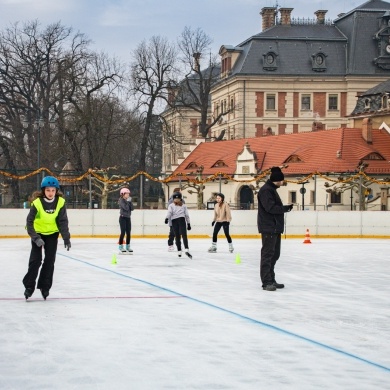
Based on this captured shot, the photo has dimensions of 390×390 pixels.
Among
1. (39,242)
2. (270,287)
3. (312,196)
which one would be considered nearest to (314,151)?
(312,196)

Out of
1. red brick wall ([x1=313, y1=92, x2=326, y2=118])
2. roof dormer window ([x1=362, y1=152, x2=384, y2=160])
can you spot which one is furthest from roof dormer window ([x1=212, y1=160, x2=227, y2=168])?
red brick wall ([x1=313, y1=92, x2=326, y2=118])

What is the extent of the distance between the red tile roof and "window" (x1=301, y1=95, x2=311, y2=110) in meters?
19.9

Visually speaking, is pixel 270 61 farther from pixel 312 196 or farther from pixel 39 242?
pixel 39 242

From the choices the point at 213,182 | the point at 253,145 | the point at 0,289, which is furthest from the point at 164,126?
the point at 0,289

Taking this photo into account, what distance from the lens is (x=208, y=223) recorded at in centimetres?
3338

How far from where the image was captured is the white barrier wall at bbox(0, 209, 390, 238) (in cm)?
3203

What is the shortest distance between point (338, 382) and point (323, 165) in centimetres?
5284

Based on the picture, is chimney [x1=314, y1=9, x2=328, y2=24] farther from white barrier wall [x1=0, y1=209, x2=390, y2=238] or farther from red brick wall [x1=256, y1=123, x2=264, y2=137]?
white barrier wall [x1=0, y1=209, x2=390, y2=238]

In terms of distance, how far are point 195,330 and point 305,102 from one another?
265 ft

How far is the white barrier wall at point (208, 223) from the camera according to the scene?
32.0m

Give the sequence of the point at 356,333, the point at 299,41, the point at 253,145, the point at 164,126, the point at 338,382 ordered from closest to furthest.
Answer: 1. the point at 338,382
2. the point at 356,333
3. the point at 164,126
4. the point at 253,145
5. the point at 299,41

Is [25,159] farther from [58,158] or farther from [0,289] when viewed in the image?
[0,289]

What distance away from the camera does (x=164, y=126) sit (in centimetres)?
6316

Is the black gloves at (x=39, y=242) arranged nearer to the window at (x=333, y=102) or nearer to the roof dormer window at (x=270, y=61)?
the window at (x=333, y=102)
